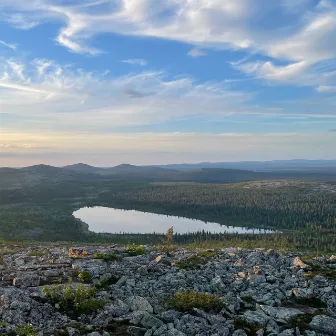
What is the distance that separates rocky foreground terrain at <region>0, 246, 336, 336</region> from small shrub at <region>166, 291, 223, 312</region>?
5 cm

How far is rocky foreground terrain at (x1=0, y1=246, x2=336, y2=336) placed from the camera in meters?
16.2

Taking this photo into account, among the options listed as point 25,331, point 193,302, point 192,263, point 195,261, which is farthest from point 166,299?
point 195,261

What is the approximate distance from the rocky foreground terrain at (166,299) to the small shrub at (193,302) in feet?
0.17

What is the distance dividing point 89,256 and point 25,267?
6.83 metres

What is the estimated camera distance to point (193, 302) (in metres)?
18.5

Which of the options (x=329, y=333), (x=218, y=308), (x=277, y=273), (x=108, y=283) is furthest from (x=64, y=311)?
(x=277, y=273)

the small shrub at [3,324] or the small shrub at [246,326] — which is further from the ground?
the small shrub at [3,324]

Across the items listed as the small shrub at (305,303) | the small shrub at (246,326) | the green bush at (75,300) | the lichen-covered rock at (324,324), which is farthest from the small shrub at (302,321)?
the green bush at (75,300)

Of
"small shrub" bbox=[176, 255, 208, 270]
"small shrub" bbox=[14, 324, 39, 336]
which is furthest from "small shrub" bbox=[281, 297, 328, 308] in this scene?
"small shrub" bbox=[14, 324, 39, 336]

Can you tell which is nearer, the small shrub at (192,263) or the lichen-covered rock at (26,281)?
the lichen-covered rock at (26,281)

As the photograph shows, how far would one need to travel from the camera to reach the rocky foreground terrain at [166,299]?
16203 millimetres

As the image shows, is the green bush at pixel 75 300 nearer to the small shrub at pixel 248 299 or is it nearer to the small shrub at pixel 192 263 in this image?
the small shrub at pixel 248 299

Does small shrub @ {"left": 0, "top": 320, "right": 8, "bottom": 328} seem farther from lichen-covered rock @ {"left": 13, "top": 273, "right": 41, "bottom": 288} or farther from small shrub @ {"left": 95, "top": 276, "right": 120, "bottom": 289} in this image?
small shrub @ {"left": 95, "top": 276, "right": 120, "bottom": 289}

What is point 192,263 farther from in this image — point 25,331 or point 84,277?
point 25,331
